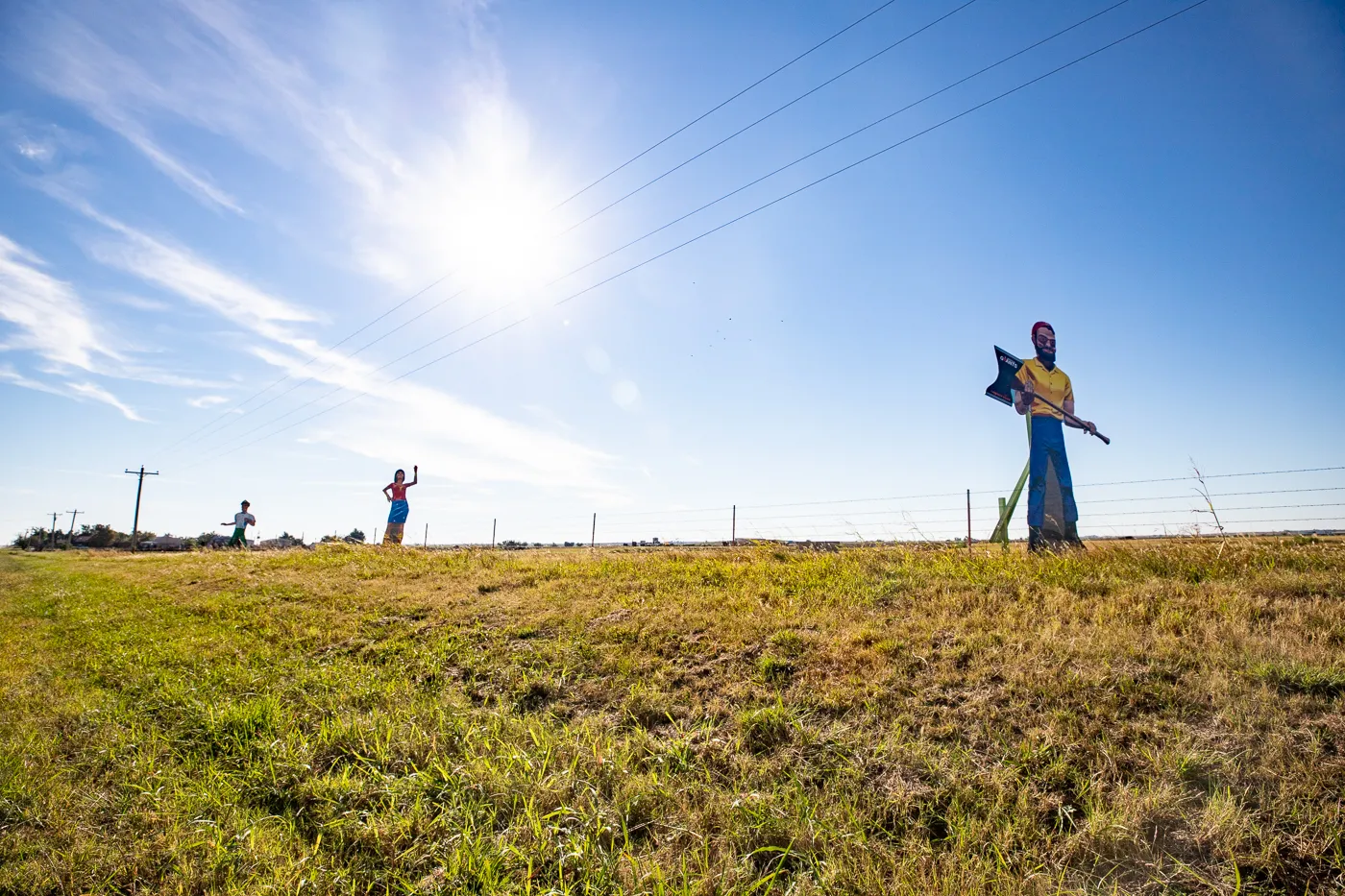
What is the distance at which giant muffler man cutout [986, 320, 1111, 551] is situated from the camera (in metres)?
8.35

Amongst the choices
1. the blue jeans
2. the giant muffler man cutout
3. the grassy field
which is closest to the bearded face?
the giant muffler man cutout

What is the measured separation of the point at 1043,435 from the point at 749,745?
275 inches

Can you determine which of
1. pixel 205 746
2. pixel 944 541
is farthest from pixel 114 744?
pixel 944 541

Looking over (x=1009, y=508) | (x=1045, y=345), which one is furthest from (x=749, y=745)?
(x=1045, y=345)

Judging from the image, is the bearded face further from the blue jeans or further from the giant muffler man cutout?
the blue jeans

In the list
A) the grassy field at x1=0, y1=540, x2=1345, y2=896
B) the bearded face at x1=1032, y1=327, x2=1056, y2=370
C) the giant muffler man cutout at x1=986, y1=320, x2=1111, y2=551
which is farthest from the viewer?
the bearded face at x1=1032, y1=327, x2=1056, y2=370

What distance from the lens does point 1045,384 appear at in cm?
888

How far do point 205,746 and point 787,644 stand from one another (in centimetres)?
420

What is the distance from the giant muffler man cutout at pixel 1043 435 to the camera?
8.35 metres

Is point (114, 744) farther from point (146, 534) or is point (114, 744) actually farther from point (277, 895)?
point (146, 534)

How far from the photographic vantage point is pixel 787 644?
5.04 m

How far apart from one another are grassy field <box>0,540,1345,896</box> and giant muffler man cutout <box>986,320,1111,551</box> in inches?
58.2

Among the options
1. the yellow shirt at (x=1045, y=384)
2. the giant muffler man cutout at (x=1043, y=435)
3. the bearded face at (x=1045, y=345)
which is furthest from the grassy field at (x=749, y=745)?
the bearded face at (x=1045, y=345)

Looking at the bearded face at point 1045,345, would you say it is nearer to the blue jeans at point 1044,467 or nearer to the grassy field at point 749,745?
the blue jeans at point 1044,467
